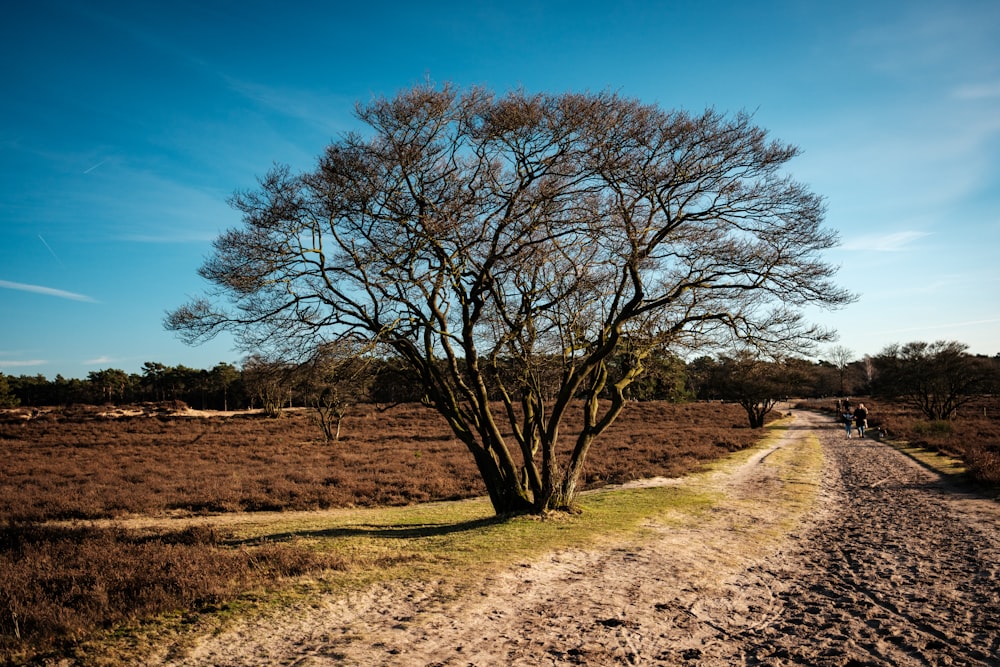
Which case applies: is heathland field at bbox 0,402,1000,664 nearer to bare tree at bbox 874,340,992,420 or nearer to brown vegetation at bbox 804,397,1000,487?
brown vegetation at bbox 804,397,1000,487

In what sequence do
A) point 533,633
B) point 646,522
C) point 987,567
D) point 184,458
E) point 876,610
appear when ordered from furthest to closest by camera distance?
point 184,458, point 646,522, point 987,567, point 876,610, point 533,633

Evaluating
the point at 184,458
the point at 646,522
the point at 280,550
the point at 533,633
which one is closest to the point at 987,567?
the point at 646,522

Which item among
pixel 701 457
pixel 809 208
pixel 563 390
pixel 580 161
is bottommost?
pixel 701 457

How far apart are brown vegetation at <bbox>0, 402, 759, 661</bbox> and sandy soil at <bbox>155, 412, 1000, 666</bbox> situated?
1.61 meters

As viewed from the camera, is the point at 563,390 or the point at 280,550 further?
the point at 563,390

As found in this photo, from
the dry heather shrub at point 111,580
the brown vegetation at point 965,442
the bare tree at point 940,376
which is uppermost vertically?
the bare tree at point 940,376

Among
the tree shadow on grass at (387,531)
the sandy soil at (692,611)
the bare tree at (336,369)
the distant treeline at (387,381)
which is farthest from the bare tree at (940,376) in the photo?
the bare tree at (336,369)

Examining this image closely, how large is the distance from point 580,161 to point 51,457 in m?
35.5

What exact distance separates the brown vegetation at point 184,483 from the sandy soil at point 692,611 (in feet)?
5.27

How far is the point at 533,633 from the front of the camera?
6.01 metres

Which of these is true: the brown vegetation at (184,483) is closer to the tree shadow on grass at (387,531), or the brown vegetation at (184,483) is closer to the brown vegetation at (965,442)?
the tree shadow on grass at (387,531)

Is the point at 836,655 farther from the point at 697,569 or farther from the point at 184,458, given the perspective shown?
the point at 184,458

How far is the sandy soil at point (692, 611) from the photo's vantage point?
547 cm

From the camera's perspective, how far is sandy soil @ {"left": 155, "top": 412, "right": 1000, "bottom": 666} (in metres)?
5.47
